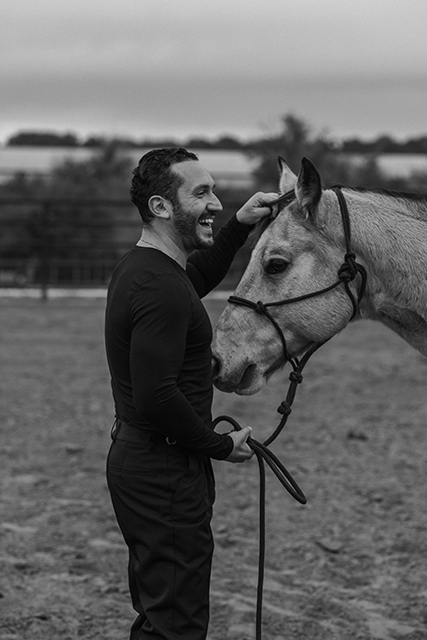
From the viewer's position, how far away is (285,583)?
4461 millimetres

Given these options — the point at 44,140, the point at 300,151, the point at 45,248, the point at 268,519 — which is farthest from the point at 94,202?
the point at 44,140

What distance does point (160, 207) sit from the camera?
2.79 metres

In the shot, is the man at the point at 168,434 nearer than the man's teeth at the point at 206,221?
Yes

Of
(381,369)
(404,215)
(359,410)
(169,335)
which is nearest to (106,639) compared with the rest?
(169,335)

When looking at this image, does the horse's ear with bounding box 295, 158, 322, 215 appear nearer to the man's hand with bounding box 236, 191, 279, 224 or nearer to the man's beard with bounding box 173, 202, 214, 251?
the man's hand with bounding box 236, 191, 279, 224

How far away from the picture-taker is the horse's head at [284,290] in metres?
3.10

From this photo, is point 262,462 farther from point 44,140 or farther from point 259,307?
point 44,140

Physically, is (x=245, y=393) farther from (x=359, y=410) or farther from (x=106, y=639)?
(x=359, y=410)

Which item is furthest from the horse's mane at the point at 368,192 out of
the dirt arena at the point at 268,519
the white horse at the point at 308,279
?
the dirt arena at the point at 268,519

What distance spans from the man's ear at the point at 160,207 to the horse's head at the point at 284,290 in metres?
0.46

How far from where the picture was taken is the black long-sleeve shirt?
8.63 ft

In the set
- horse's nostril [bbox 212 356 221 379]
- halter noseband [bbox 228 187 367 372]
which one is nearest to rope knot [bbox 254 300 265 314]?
halter noseband [bbox 228 187 367 372]

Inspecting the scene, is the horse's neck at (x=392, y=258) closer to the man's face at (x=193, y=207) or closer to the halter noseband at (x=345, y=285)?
the halter noseband at (x=345, y=285)

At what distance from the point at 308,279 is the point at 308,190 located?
11.7 inches
